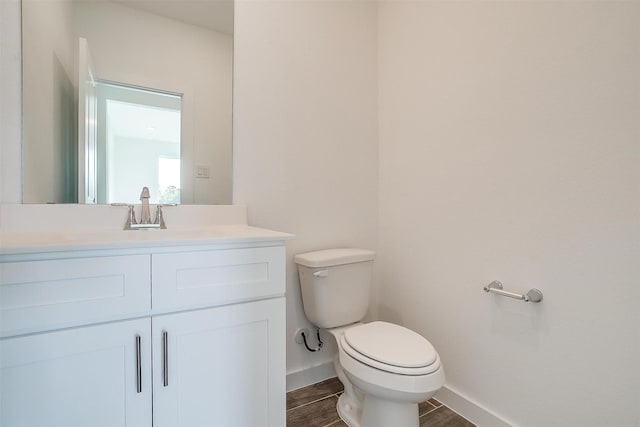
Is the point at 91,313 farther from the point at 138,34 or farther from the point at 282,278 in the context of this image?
the point at 138,34

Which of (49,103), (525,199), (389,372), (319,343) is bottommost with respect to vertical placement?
(319,343)

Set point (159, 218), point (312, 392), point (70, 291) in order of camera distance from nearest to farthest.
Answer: point (70, 291), point (159, 218), point (312, 392)

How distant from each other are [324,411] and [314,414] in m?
0.05

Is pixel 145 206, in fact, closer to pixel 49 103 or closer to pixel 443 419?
pixel 49 103

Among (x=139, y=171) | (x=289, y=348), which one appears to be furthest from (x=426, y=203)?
(x=139, y=171)

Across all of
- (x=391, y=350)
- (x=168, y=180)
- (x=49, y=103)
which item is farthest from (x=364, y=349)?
(x=49, y=103)

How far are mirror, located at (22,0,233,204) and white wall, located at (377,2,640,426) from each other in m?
1.01

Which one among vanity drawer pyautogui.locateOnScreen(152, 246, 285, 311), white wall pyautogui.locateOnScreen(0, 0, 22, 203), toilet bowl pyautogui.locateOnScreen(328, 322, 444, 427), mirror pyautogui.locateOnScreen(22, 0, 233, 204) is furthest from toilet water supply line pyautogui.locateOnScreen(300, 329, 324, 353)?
white wall pyautogui.locateOnScreen(0, 0, 22, 203)

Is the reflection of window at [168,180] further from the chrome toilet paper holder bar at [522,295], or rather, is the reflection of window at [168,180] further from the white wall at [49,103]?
the chrome toilet paper holder bar at [522,295]

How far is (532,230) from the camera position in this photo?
3.80 feet

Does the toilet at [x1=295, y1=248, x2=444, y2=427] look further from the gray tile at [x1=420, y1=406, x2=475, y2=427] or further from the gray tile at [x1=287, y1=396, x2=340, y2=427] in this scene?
the gray tile at [x1=420, y1=406, x2=475, y2=427]

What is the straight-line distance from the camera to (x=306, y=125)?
5.44 feet

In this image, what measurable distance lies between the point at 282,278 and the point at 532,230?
95 cm

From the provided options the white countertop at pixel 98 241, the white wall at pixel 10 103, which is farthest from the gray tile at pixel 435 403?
the white wall at pixel 10 103
